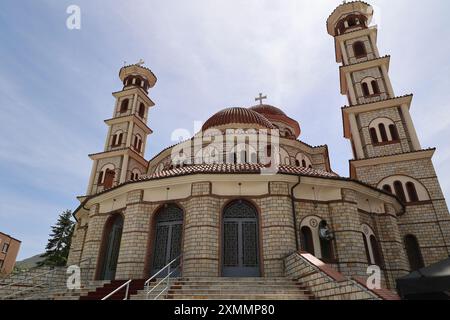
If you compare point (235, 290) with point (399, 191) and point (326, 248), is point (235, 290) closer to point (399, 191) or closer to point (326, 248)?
point (326, 248)

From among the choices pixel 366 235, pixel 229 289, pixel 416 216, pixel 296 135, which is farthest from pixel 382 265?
pixel 296 135

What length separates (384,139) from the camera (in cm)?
1859

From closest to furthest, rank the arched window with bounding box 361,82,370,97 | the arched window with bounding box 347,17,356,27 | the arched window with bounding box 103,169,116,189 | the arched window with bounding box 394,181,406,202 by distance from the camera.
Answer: the arched window with bounding box 394,181,406,202 → the arched window with bounding box 361,82,370,97 → the arched window with bounding box 103,169,116,189 → the arched window with bounding box 347,17,356,27

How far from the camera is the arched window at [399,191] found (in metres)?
16.3

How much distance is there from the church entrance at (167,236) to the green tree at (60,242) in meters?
25.9

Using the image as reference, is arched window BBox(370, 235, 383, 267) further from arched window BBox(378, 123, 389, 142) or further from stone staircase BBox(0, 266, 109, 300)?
stone staircase BBox(0, 266, 109, 300)

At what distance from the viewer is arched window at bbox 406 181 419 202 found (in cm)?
1610

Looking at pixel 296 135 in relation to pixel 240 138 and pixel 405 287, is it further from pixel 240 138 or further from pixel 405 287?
pixel 405 287

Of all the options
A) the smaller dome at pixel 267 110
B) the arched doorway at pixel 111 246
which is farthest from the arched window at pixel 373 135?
the arched doorway at pixel 111 246

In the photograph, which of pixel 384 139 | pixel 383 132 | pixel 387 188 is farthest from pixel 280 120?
pixel 387 188

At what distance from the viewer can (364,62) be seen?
2119 centimetres

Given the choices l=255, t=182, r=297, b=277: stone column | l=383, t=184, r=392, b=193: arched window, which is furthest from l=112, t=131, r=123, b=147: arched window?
l=383, t=184, r=392, b=193: arched window

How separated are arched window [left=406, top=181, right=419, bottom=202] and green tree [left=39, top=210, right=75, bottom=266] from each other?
33.2 m

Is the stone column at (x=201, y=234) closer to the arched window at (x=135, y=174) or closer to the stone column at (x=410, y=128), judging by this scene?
the stone column at (x=410, y=128)
